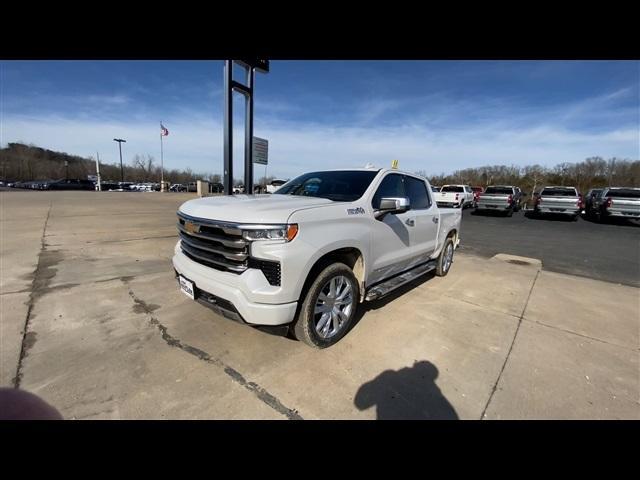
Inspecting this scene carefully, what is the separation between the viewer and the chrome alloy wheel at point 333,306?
9.34ft

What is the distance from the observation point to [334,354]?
113 inches

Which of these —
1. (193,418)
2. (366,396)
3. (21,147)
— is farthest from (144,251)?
(21,147)

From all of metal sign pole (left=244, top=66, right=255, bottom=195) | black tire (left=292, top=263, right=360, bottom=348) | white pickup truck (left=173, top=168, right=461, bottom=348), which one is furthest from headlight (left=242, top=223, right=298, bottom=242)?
metal sign pole (left=244, top=66, right=255, bottom=195)

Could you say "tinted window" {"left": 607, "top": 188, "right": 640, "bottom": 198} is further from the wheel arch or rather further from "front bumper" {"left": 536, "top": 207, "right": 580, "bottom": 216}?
the wheel arch

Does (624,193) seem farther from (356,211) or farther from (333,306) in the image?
(333,306)

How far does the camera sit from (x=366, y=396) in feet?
7.63

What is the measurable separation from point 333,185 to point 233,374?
8.06ft

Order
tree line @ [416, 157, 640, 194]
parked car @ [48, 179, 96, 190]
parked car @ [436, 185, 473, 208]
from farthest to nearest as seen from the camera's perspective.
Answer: parked car @ [48, 179, 96, 190], tree line @ [416, 157, 640, 194], parked car @ [436, 185, 473, 208]

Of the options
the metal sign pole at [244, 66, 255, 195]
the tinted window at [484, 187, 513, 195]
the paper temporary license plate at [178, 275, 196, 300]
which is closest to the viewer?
the paper temporary license plate at [178, 275, 196, 300]

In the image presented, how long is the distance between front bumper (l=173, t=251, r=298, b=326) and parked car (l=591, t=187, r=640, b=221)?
2098 centimetres

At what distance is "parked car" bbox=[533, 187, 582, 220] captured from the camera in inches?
651

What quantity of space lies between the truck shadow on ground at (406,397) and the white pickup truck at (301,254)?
0.67 metres
